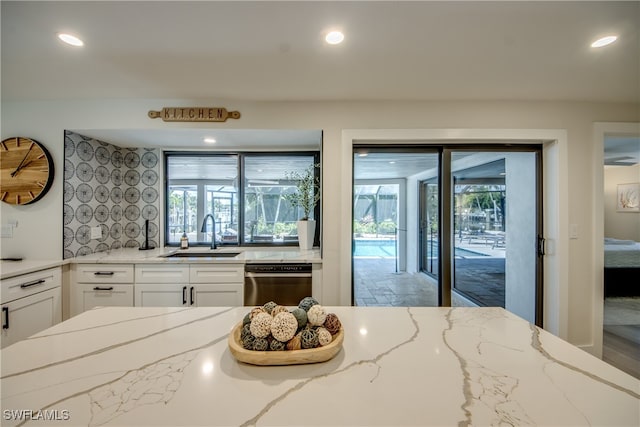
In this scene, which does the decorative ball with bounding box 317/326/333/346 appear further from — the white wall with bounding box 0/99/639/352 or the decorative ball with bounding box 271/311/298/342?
the white wall with bounding box 0/99/639/352

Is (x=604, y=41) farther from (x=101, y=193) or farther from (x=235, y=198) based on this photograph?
(x=101, y=193)

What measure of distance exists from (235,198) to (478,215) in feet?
9.82

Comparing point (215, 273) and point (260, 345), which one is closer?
point (260, 345)

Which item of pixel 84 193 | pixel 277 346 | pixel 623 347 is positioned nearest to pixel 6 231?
pixel 84 193

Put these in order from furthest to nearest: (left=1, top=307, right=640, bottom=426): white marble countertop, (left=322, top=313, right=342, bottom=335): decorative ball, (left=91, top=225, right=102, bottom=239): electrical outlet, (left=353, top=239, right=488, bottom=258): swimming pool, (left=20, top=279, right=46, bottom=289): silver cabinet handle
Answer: (left=353, top=239, right=488, bottom=258): swimming pool < (left=91, top=225, right=102, bottom=239): electrical outlet < (left=20, top=279, right=46, bottom=289): silver cabinet handle < (left=322, top=313, right=342, bottom=335): decorative ball < (left=1, top=307, right=640, bottom=426): white marble countertop

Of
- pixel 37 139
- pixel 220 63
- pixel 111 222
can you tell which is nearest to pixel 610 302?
pixel 220 63

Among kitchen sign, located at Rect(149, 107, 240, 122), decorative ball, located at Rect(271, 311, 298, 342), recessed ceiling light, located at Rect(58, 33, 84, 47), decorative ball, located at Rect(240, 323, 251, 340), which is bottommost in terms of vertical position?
decorative ball, located at Rect(240, 323, 251, 340)

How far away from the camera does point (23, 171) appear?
243 cm

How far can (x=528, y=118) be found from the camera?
250 cm

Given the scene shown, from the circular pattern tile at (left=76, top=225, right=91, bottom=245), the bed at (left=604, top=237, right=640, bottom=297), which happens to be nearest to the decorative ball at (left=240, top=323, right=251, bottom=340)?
the circular pattern tile at (left=76, top=225, right=91, bottom=245)

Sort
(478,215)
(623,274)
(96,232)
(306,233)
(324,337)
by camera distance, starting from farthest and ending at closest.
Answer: (623,274) → (478,215) → (306,233) → (96,232) → (324,337)

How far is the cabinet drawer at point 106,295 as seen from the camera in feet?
8.19

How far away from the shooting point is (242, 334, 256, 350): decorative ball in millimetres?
878

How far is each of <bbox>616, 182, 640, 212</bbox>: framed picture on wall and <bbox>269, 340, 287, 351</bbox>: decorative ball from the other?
857cm
